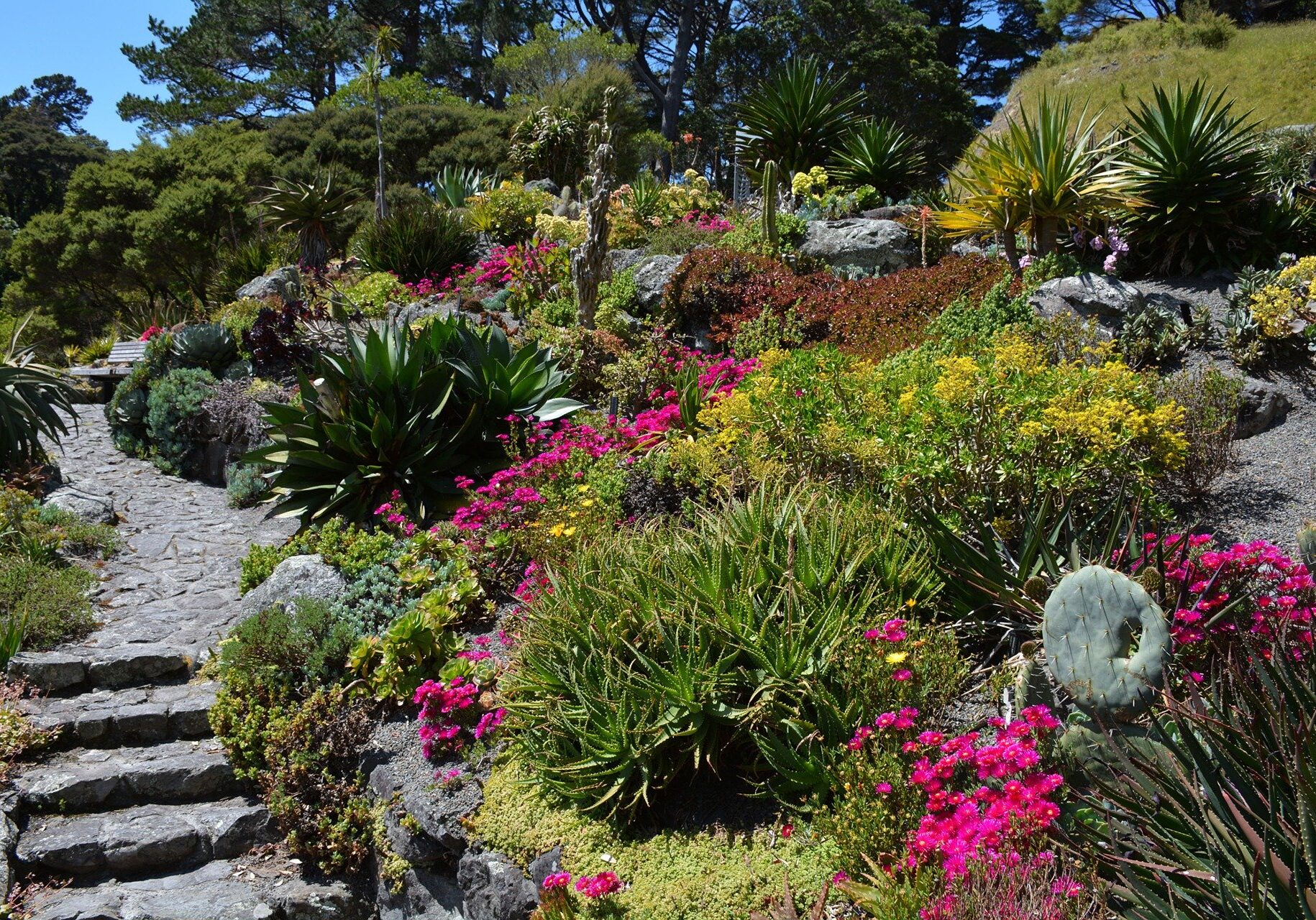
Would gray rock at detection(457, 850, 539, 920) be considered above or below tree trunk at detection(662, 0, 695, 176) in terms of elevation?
below

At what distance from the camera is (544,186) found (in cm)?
2075

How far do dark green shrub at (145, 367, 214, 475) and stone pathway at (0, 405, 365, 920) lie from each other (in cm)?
405

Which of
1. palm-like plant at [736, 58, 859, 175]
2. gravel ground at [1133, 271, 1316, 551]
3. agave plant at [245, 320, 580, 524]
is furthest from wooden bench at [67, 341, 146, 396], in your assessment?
gravel ground at [1133, 271, 1316, 551]

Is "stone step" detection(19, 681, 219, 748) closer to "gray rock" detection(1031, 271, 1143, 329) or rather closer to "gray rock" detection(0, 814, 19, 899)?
"gray rock" detection(0, 814, 19, 899)

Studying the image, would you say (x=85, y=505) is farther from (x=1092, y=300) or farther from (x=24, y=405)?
(x=1092, y=300)

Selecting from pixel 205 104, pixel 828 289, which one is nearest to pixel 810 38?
pixel 205 104

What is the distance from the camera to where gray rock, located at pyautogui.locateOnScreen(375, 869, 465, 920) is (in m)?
4.60

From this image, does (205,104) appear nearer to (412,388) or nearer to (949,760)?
(412,388)

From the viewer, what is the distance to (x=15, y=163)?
3953cm

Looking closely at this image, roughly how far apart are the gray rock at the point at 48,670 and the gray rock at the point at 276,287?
9091 millimetres

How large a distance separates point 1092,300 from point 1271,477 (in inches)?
104

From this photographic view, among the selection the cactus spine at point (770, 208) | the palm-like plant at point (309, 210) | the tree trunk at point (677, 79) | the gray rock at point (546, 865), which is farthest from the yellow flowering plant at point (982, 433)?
the tree trunk at point (677, 79)

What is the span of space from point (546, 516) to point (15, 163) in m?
44.5

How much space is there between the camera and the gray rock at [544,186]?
19.4 m
